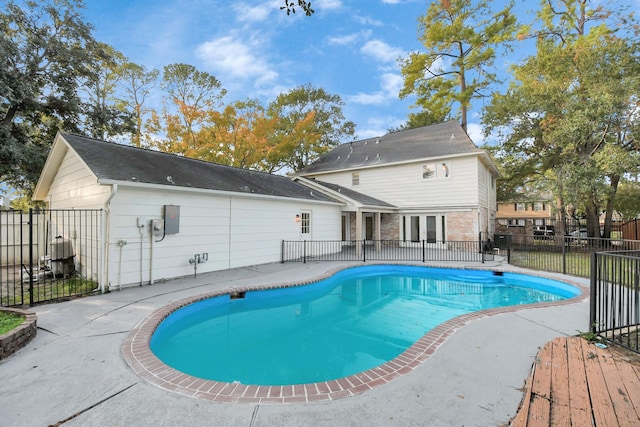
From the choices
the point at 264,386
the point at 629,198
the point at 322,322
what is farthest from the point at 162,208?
the point at 629,198

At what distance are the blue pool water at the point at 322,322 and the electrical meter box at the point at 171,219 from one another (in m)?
2.68

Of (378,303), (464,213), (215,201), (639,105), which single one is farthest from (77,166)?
(639,105)

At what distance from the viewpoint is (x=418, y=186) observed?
646 inches

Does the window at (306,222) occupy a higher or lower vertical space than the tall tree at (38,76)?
lower

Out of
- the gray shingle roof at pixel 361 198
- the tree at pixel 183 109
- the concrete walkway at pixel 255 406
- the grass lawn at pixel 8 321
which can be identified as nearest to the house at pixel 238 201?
the gray shingle roof at pixel 361 198

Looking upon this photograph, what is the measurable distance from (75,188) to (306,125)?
59.0 ft

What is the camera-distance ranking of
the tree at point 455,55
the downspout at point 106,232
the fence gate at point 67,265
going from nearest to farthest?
1. the fence gate at point 67,265
2. the downspout at point 106,232
3. the tree at point 455,55

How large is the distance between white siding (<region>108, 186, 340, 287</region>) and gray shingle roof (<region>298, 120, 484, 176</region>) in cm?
730

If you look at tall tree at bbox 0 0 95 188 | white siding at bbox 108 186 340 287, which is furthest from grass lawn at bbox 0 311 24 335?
tall tree at bbox 0 0 95 188

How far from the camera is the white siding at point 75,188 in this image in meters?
7.89

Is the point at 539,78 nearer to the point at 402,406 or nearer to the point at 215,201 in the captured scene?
the point at 215,201

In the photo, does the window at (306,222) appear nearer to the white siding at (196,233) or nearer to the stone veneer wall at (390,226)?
the white siding at (196,233)

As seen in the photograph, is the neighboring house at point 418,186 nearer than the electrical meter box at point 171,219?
No

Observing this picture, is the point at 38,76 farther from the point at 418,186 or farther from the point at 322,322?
the point at 418,186
